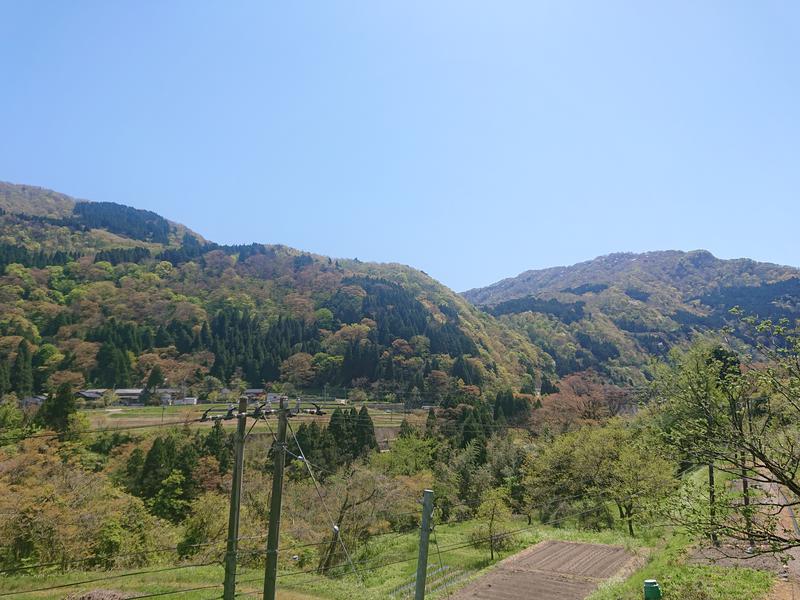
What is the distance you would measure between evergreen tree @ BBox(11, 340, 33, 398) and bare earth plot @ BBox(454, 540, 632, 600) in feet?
218

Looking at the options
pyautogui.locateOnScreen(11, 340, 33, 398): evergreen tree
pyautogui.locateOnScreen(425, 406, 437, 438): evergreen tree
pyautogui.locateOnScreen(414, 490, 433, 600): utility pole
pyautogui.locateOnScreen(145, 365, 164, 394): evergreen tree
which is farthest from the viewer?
pyautogui.locateOnScreen(145, 365, 164, 394): evergreen tree

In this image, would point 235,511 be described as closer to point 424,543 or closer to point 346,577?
point 424,543

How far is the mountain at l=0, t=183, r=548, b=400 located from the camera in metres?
79.0

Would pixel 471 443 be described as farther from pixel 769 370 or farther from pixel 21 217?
pixel 21 217

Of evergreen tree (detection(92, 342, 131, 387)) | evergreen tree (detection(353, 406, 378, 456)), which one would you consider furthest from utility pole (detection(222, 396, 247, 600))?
evergreen tree (detection(92, 342, 131, 387))

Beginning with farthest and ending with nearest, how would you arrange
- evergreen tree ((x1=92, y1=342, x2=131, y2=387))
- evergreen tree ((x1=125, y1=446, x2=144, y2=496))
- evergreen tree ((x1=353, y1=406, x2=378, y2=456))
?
evergreen tree ((x1=92, y1=342, x2=131, y2=387))
evergreen tree ((x1=353, y1=406, x2=378, y2=456))
evergreen tree ((x1=125, y1=446, x2=144, y2=496))

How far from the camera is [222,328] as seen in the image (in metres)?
98.6

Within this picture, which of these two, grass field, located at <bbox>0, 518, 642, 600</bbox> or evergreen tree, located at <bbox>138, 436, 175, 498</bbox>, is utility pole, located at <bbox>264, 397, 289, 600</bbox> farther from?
evergreen tree, located at <bbox>138, 436, 175, 498</bbox>

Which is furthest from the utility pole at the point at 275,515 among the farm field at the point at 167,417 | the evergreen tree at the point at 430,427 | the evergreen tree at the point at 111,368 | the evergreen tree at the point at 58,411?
the evergreen tree at the point at 111,368

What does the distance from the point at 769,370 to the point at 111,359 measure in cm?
8581

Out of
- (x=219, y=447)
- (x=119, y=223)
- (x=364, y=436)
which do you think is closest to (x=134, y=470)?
(x=219, y=447)

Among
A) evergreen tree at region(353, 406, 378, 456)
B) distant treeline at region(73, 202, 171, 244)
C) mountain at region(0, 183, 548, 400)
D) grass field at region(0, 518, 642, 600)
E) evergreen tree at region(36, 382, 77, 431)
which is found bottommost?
grass field at region(0, 518, 642, 600)

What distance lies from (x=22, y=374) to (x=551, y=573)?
71.2 m

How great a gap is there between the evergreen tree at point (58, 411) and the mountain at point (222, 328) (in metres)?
24.8
